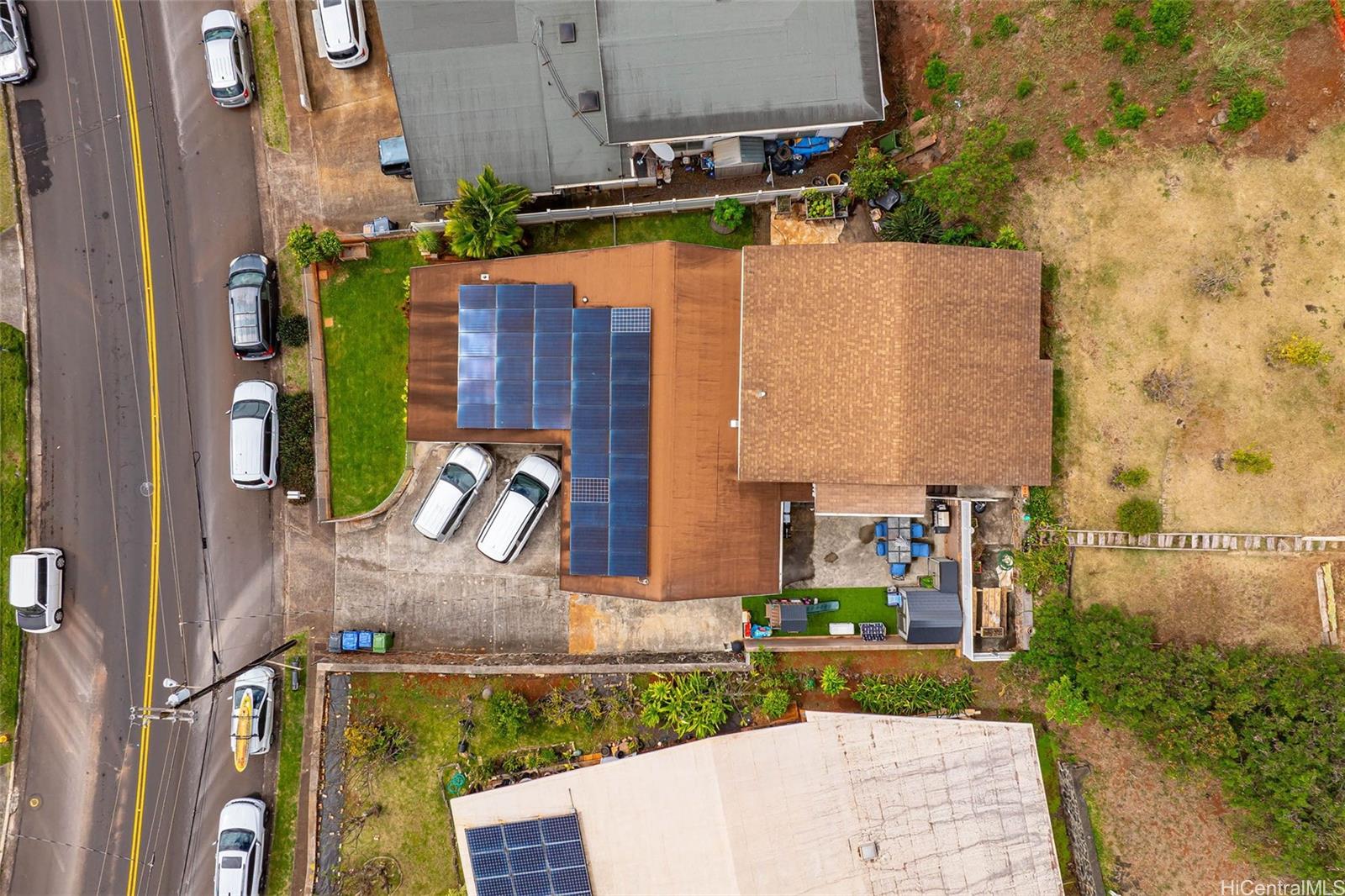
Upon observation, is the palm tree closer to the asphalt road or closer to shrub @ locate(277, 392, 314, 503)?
shrub @ locate(277, 392, 314, 503)

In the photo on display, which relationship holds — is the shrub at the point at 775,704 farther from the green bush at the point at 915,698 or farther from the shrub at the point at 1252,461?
the shrub at the point at 1252,461

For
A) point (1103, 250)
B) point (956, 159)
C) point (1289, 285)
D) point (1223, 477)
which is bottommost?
point (1223, 477)

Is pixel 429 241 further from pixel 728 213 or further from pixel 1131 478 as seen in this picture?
pixel 1131 478

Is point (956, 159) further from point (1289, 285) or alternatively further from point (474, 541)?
point (474, 541)

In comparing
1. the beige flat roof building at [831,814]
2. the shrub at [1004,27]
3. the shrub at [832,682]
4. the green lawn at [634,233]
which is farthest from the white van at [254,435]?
the shrub at [1004,27]

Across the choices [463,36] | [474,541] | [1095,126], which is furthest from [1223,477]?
[463,36]
